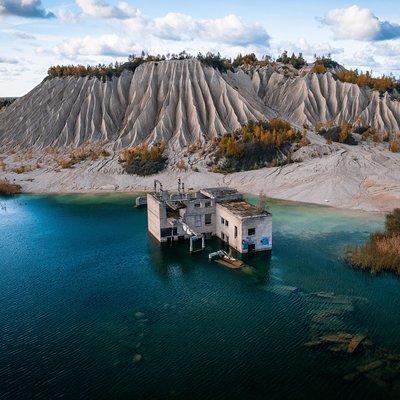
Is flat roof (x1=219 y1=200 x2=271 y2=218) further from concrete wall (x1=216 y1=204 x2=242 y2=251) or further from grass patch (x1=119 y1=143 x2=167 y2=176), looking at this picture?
grass patch (x1=119 y1=143 x2=167 y2=176)

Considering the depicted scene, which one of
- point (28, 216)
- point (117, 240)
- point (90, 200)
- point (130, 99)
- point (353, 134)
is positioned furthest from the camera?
point (130, 99)

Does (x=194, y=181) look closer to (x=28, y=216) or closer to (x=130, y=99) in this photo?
(x=28, y=216)

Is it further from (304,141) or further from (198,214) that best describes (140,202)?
(304,141)

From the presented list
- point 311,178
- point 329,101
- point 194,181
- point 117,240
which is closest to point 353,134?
point 329,101

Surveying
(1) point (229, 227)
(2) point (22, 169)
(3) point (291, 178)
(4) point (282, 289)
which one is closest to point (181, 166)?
(3) point (291, 178)

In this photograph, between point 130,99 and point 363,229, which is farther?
point 130,99

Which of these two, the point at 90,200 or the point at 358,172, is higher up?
the point at 358,172
